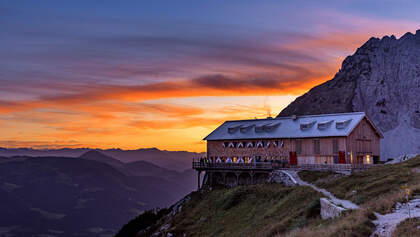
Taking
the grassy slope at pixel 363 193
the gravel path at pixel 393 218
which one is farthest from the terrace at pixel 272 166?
the gravel path at pixel 393 218

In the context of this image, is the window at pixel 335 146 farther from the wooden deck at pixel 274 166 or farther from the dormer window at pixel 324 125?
the wooden deck at pixel 274 166

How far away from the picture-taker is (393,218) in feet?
65.9

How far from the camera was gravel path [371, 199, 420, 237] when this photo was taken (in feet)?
59.8

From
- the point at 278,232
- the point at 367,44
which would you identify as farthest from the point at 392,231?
the point at 367,44

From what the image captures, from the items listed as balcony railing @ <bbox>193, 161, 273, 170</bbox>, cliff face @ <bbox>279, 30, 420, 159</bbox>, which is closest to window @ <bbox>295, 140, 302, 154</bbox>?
balcony railing @ <bbox>193, 161, 273, 170</bbox>

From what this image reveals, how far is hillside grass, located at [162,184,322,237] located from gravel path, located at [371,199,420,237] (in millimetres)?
6240

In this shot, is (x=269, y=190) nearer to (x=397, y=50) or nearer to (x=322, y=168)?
(x=322, y=168)

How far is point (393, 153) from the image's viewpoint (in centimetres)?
13462

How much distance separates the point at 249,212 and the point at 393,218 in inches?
945

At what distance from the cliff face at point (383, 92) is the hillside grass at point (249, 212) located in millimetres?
98881

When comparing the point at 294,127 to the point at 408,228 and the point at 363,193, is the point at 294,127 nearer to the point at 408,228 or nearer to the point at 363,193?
the point at 363,193

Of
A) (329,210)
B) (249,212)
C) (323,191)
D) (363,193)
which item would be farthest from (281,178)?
(329,210)

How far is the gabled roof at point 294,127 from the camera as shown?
57481 mm

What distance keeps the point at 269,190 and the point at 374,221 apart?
2781cm
